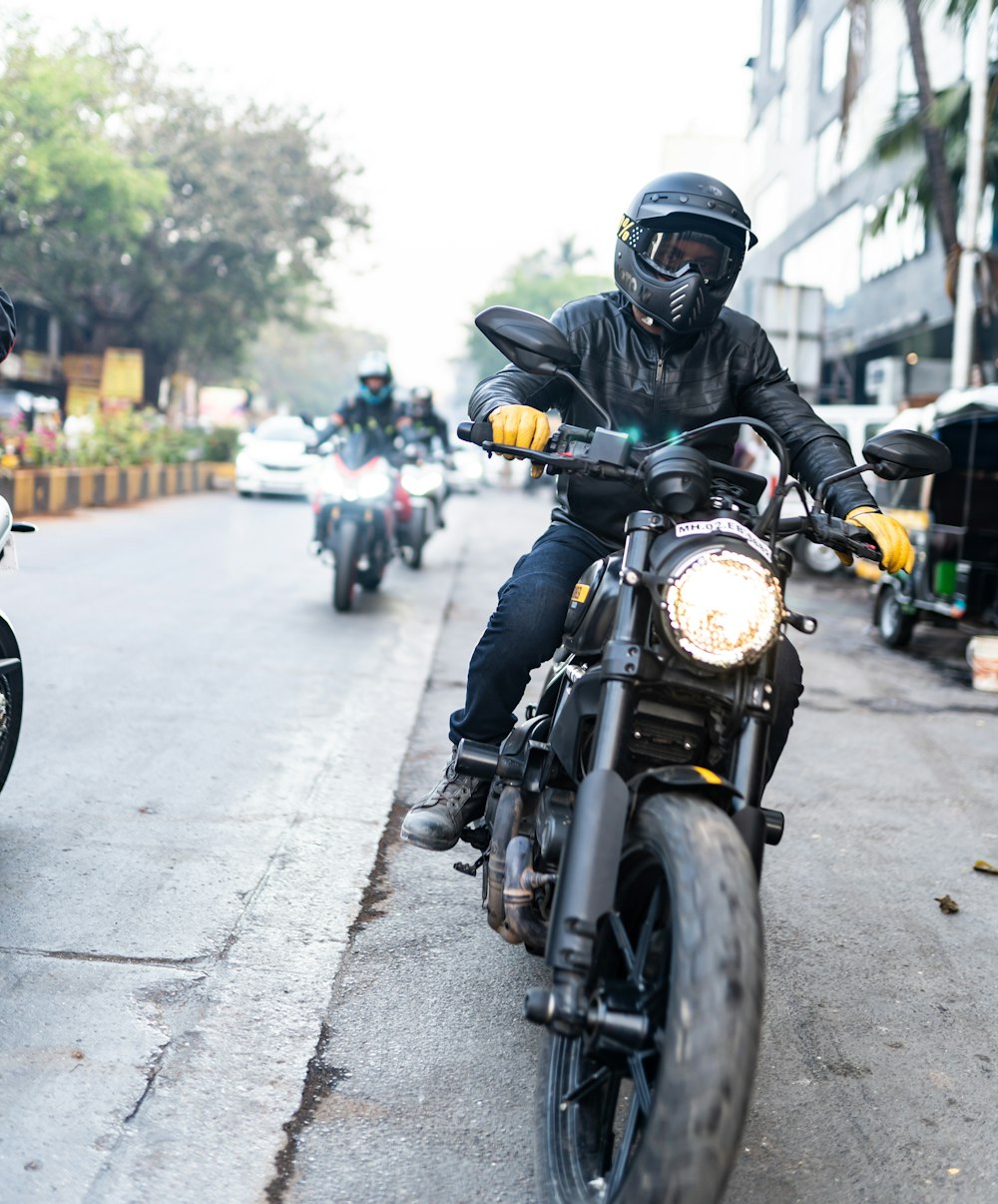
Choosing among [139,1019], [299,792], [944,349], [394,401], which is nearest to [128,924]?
[139,1019]

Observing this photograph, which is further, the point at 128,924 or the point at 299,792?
the point at 299,792

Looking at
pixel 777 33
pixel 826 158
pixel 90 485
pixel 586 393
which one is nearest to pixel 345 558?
pixel 586 393

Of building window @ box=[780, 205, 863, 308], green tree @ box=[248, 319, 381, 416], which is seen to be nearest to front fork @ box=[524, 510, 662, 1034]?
building window @ box=[780, 205, 863, 308]

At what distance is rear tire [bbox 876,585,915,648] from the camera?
1083cm

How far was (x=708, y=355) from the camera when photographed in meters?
3.58

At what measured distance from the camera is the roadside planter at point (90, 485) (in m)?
17.8

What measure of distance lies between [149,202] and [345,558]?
26.0 m

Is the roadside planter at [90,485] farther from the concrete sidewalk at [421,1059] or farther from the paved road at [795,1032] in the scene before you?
the concrete sidewalk at [421,1059]

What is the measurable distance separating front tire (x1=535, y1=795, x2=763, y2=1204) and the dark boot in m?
0.96

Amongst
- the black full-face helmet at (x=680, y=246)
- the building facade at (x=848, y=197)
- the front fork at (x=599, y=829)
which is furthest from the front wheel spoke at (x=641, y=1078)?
the building facade at (x=848, y=197)

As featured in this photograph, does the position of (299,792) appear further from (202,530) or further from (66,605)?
(202,530)

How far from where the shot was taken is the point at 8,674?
433 centimetres

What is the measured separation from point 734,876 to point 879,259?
29.4 meters

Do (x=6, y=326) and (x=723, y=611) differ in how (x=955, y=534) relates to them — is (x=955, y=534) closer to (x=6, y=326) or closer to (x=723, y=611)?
(x=6, y=326)
